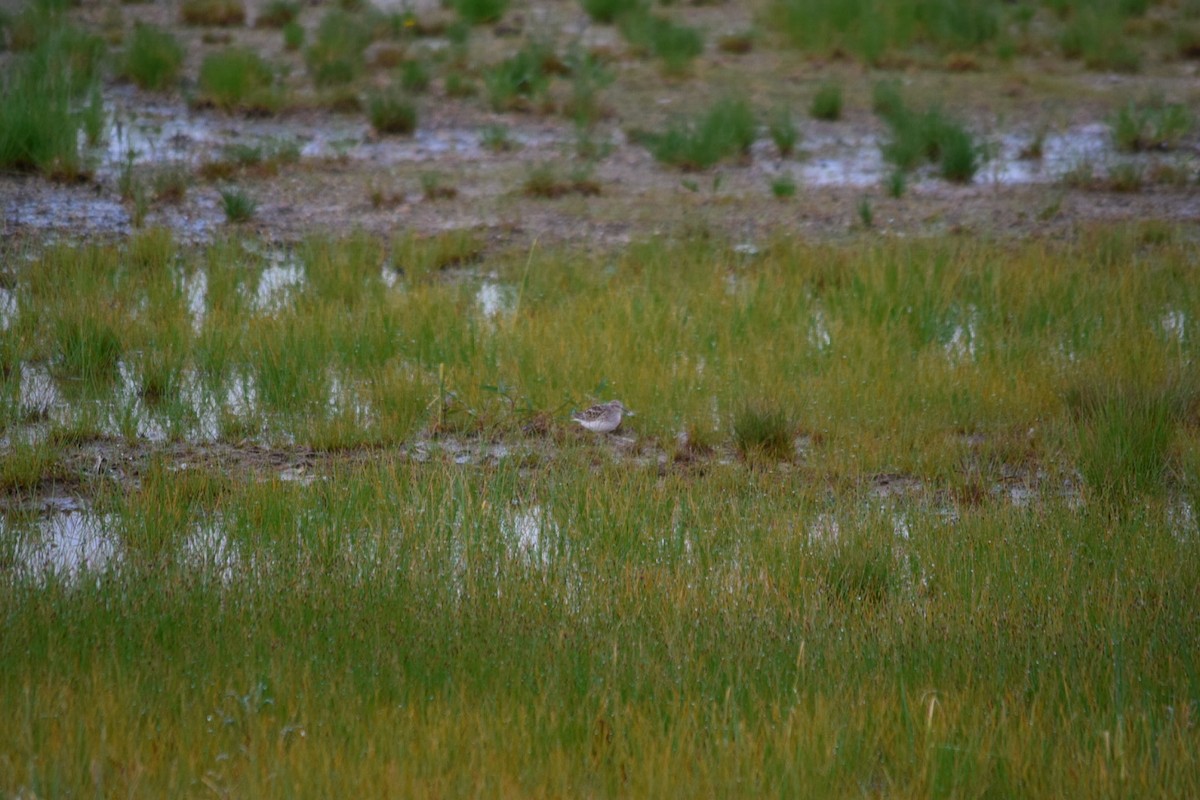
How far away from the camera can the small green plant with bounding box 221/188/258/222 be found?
971 cm

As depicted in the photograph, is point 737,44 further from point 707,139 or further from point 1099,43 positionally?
point 707,139

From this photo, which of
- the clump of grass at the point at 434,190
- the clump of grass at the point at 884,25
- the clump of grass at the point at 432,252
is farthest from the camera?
the clump of grass at the point at 884,25

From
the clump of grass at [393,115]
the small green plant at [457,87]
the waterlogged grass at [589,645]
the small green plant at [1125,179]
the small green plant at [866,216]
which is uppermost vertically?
the small green plant at [457,87]

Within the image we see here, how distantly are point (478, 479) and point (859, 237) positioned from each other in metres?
5.22

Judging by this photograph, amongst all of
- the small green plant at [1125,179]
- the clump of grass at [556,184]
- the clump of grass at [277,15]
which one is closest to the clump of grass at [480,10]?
the clump of grass at [277,15]

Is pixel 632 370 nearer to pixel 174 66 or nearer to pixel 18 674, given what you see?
pixel 18 674

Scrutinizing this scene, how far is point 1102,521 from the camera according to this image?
17.0 ft

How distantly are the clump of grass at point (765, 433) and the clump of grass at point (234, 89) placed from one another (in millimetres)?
8668

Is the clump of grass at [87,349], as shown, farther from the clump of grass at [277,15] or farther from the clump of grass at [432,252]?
the clump of grass at [277,15]

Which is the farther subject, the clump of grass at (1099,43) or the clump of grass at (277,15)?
the clump of grass at (277,15)

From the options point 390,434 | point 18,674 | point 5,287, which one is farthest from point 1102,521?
point 5,287

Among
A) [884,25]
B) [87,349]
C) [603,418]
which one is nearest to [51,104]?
[87,349]

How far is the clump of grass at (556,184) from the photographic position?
11.0 m

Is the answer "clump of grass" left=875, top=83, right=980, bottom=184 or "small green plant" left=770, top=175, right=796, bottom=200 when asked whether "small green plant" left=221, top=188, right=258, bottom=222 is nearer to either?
"small green plant" left=770, top=175, right=796, bottom=200
